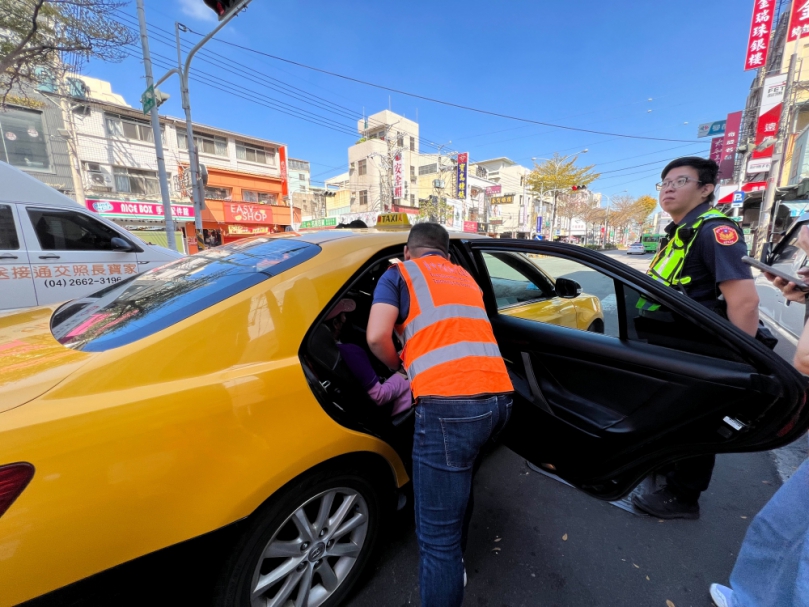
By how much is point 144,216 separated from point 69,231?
1657cm

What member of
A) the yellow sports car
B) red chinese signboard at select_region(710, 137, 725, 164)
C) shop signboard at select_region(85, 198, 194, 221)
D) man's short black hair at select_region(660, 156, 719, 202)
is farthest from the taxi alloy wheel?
red chinese signboard at select_region(710, 137, 725, 164)

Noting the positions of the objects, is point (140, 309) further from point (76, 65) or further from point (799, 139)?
point (799, 139)

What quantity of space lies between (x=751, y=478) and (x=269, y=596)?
3084mm

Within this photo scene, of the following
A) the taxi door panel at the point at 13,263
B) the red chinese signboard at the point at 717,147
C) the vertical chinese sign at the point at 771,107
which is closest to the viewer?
→ the taxi door panel at the point at 13,263

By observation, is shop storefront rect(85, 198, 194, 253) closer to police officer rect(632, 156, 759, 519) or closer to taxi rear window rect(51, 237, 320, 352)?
taxi rear window rect(51, 237, 320, 352)

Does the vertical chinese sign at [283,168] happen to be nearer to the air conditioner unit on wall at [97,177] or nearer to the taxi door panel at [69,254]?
the air conditioner unit on wall at [97,177]

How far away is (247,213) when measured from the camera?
2144cm

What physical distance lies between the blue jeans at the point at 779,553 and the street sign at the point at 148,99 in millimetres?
10141

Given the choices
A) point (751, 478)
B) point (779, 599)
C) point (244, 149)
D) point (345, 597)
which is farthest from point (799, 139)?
point (244, 149)

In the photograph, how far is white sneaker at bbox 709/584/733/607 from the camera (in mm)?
1518

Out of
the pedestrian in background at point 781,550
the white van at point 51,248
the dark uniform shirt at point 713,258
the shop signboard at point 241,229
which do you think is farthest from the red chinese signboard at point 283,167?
the pedestrian in background at point 781,550

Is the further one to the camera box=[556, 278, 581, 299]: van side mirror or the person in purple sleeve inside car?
box=[556, 278, 581, 299]: van side mirror

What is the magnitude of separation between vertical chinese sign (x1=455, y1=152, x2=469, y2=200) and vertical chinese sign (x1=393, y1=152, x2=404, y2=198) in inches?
224

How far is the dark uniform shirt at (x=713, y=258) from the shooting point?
5.92ft
